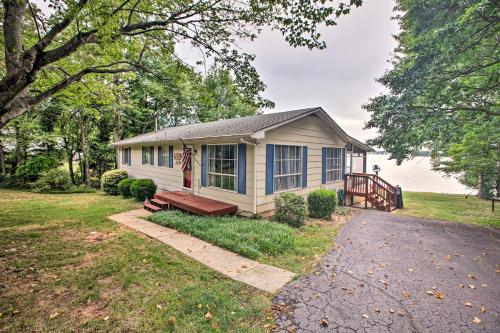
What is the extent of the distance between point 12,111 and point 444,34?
38.2 feet

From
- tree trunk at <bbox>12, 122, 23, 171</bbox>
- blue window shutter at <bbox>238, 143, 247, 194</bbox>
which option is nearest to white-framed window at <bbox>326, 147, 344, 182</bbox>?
blue window shutter at <bbox>238, 143, 247, 194</bbox>

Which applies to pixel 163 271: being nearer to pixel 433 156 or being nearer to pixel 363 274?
pixel 363 274

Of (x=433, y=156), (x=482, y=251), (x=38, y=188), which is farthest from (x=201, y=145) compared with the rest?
(x=433, y=156)

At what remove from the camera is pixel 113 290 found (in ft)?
11.5

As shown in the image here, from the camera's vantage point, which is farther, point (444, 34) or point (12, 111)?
point (444, 34)

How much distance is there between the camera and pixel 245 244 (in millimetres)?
5141

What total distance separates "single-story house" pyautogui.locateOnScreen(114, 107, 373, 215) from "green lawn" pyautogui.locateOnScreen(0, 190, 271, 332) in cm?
325

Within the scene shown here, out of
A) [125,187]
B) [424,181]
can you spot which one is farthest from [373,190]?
[424,181]

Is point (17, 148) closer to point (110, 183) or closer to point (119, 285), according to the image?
point (110, 183)

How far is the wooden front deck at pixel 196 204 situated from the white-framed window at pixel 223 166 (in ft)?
2.18

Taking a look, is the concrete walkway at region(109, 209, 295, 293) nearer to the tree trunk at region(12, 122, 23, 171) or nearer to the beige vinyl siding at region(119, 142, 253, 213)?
the beige vinyl siding at region(119, 142, 253, 213)

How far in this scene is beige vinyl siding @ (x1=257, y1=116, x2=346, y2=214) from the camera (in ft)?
23.8

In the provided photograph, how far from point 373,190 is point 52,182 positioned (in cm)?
1826

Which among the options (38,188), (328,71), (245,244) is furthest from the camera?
(38,188)
